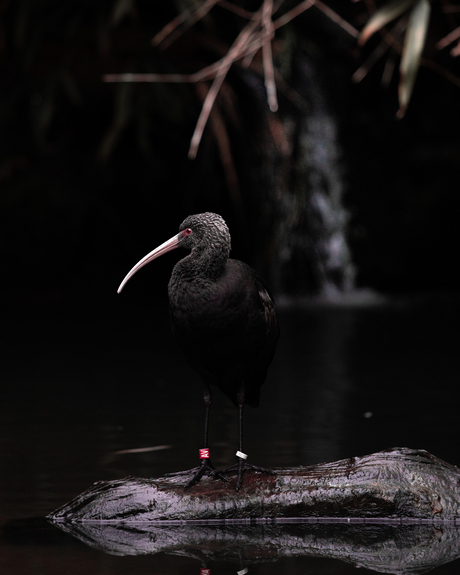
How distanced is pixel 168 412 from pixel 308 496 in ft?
10.4

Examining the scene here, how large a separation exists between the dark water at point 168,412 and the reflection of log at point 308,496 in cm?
29

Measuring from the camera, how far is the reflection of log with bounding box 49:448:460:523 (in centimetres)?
448

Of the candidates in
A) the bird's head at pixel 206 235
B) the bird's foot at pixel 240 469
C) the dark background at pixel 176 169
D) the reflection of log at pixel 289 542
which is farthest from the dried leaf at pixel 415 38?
the dark background at pixel 176 169

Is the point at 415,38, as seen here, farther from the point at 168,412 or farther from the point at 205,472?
the point at 205,472

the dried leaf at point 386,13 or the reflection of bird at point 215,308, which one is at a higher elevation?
the dried leaf at point 386,13

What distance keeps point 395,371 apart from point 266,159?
24.2 feet

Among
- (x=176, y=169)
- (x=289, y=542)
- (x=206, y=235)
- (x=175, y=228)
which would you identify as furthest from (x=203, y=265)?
(x=176, y=169)

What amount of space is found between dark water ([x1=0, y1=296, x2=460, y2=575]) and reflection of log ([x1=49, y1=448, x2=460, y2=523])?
0.94ft

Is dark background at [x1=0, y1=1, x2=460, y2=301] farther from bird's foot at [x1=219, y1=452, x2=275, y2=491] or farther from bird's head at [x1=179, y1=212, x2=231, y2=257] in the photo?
bird's foot at [x1=219, y1=452, x2=275, y2=491]

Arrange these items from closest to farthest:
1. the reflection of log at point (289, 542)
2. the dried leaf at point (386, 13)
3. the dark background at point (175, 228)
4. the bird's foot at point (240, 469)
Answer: the reflection of log at point (289, 542) < the bird's foot at point (240, 469) < the dark background at point (175, 228) < the dried leaf at point (386, 13)

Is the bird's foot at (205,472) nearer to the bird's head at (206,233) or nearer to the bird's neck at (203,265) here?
the bird's neck at (203,265)

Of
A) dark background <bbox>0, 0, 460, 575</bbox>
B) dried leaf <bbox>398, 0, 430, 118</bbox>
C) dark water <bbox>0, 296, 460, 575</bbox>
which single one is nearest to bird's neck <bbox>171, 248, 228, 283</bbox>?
dark water <bbox>0, 296, 460, 575</bbox>

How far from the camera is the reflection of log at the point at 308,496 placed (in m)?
4.48

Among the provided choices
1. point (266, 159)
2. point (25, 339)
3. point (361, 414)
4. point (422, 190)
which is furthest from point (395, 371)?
point (422, 190)
